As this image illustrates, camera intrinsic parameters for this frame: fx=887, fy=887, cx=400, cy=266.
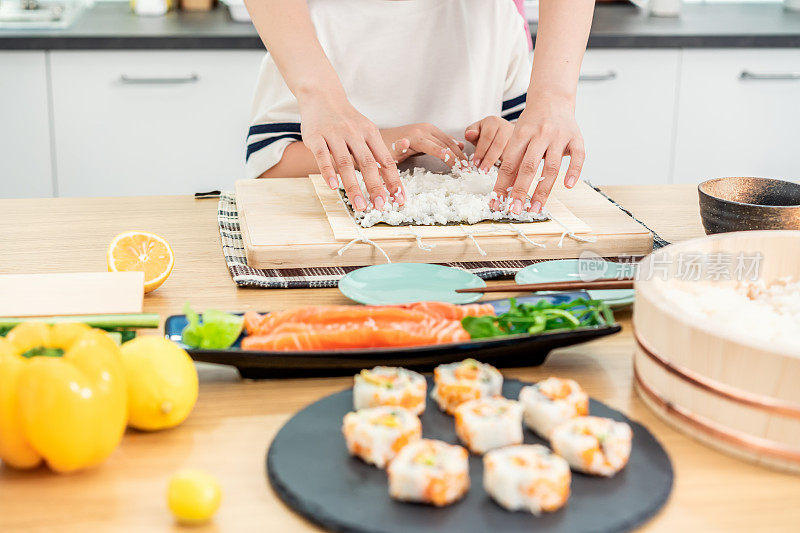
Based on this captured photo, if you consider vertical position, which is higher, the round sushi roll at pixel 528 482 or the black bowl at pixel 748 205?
the black bowl at pixel 748 205

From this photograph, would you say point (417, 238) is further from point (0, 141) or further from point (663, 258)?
point (0, 141)

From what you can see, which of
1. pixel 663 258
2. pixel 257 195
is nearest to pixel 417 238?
pixel 257 195

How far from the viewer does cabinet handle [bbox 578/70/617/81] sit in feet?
9.16

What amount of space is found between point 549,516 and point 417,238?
678mm

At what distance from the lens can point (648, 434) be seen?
80 centimetres

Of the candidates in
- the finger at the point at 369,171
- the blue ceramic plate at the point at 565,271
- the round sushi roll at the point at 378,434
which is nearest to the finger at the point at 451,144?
the finger at the point at 369,171

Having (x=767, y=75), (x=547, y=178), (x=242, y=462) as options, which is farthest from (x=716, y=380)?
(x=767, y=75)

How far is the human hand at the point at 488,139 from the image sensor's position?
5.08ft

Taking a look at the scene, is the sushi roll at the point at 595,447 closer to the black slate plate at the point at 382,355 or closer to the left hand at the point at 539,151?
the black slate plate at the point at 382,355

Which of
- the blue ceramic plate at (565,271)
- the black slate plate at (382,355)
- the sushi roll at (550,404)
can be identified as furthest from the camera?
the blue ceramic plate at (565,271)

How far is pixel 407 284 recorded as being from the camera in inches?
44.7

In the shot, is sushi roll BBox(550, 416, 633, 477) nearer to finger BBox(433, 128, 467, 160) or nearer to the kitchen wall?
finger BBox(433, 128, 467, 160)

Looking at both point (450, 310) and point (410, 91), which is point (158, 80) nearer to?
point (410, 91)

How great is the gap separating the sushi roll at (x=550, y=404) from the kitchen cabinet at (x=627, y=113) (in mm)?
2117
